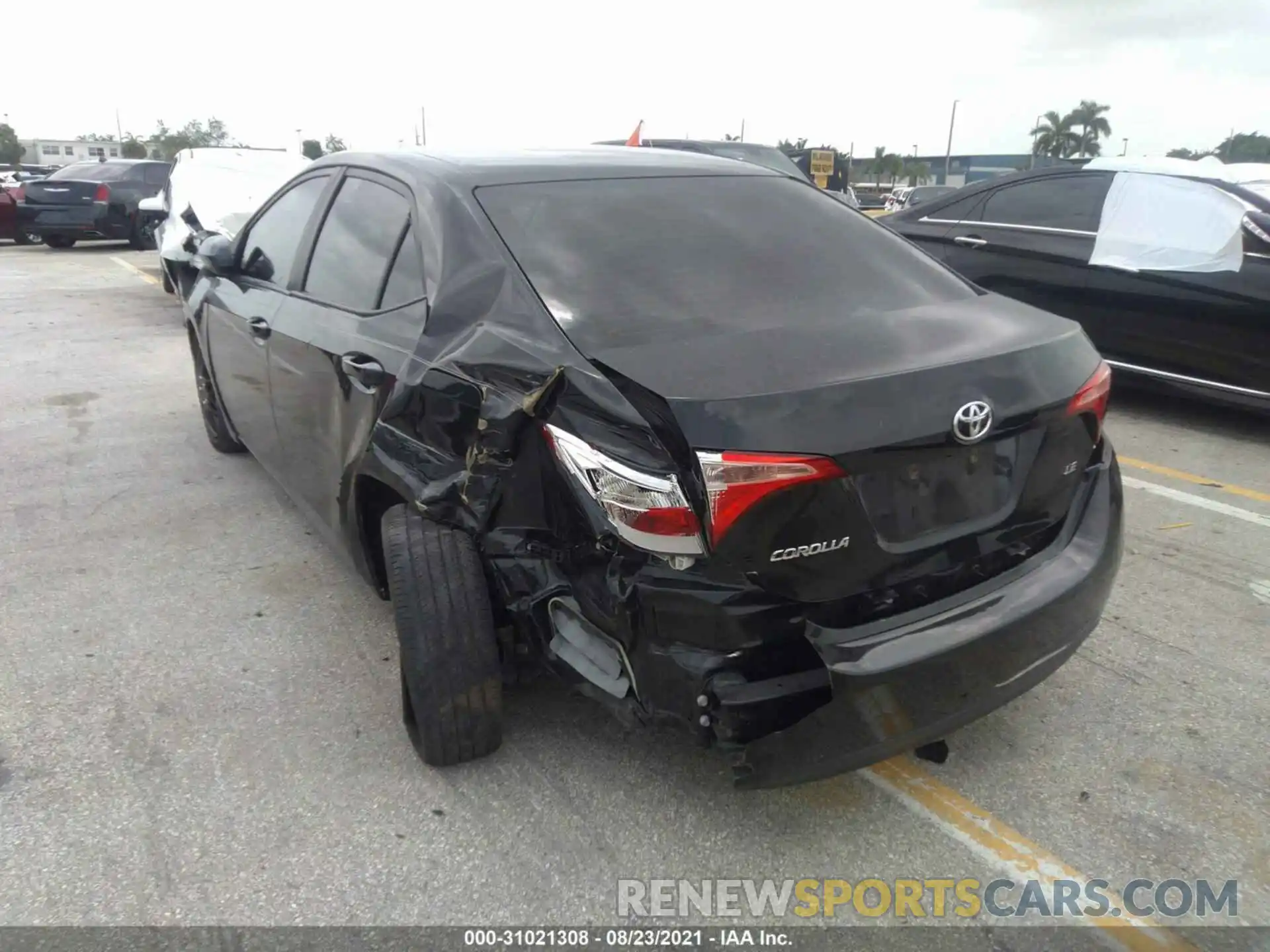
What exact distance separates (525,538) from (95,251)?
58.6 ft

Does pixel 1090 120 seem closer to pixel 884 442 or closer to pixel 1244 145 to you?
pixel 1244 145

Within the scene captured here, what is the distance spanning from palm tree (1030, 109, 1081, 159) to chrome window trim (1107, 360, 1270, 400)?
2672 inches

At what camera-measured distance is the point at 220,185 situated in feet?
31.9

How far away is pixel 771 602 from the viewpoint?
80.0 inches

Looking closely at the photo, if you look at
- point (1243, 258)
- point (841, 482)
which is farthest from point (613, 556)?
point (1243, 258)

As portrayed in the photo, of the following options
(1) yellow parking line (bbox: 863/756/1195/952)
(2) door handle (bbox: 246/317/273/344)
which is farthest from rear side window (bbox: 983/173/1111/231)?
(2) door handle (bbox: 246/317/273/344)

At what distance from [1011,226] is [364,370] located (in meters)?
5.05

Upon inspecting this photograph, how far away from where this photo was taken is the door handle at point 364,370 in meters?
2.74

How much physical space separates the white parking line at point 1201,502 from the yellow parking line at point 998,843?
264cm

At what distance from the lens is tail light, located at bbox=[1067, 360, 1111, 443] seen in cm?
238

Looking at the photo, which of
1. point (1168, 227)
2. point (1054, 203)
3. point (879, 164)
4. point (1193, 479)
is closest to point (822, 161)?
point (1054, 203)

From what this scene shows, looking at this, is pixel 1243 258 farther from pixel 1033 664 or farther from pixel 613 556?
pixel 613 556

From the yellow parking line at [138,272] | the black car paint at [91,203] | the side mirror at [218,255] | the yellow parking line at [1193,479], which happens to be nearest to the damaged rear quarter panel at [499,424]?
the side mirror at [218,255]

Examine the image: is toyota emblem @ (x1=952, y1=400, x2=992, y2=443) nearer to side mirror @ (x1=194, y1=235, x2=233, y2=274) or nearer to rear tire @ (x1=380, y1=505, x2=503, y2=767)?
rear tire @ (x1=380, y1=505, x2=503, y2=767)
